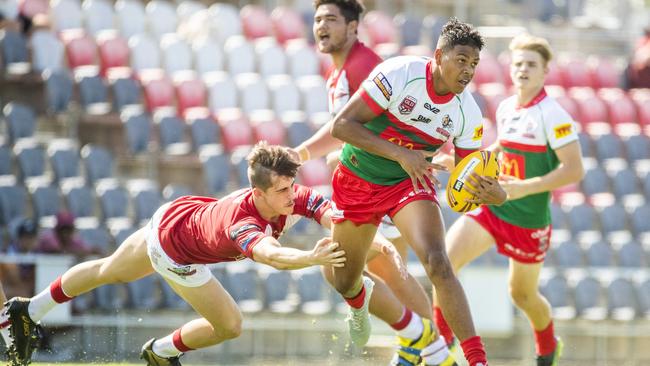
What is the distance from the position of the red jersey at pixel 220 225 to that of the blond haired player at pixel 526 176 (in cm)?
147

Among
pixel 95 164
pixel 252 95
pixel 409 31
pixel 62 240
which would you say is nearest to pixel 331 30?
pixel 62 240

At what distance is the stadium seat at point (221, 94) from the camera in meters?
15.1

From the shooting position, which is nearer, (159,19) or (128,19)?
(128,19)

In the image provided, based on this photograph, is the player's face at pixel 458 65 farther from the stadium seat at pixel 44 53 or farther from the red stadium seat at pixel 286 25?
the red stadium seat at pixel 286 25

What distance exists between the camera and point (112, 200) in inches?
510

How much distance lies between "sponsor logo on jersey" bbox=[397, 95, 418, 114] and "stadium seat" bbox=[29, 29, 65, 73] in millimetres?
8650

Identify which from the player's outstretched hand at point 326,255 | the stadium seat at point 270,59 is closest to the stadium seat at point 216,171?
the stadium seat at point 270,59

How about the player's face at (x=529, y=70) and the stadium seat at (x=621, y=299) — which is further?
the stadium seat at (x=621, y=299)

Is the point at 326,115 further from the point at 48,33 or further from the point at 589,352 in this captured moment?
the point at 589,352

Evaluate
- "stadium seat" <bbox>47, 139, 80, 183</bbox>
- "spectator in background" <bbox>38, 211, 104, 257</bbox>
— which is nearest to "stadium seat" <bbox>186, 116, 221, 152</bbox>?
"stadium seat" <bbox>47, 139, 80, 183</bbox>

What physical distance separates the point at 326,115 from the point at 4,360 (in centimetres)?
821

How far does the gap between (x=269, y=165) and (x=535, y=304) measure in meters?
2.76

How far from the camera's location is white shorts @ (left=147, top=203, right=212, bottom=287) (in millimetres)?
7086

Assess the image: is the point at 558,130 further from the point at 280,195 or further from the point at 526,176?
the point at 280,195
